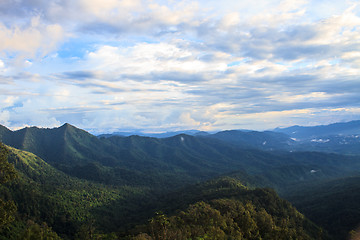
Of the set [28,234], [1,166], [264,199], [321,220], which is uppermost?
[1,166]

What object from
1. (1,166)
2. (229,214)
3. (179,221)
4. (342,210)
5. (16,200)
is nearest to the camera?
(1,166)

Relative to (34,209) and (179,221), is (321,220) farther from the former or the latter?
(34,209)

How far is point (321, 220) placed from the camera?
649ft

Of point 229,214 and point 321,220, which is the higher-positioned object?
point 229,214

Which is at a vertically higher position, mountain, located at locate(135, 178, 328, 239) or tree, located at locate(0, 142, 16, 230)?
tree, located at locate(0, 142, 16, 230)

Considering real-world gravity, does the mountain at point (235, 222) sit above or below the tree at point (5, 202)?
below

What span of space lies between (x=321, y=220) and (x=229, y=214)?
5089 inches

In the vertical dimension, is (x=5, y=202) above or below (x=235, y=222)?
above

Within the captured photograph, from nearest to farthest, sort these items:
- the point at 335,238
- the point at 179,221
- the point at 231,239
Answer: the point at 231,239 < the point at 179,221 < the point at 335,238

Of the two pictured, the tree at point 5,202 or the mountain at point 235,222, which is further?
the mountain at point 235,222

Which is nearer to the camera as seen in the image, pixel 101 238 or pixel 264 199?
pixel 101 238

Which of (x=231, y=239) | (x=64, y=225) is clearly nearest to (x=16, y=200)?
(x=64, y=225)

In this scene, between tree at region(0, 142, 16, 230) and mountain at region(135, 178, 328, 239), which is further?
mountain at region(135, 178, 328, 239)

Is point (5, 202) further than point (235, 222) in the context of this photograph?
No
